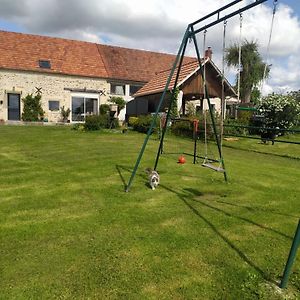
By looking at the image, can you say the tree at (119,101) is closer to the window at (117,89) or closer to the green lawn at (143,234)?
the window at (117,89)

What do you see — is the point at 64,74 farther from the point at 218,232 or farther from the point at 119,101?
the point at 218,232

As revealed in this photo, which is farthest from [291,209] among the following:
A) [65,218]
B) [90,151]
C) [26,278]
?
[90,151]

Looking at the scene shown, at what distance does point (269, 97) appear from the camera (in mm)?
19359

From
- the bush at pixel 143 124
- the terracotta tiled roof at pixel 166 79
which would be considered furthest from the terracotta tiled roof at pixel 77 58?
the bush at pixel 143 124

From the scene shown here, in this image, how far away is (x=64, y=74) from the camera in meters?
28.5

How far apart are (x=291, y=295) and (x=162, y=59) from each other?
33672mm

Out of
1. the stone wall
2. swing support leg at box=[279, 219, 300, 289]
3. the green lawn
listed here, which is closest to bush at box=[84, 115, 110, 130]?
the stone wall

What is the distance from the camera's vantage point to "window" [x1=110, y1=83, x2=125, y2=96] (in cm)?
3080

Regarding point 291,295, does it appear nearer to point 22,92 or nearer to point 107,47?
point 22,92

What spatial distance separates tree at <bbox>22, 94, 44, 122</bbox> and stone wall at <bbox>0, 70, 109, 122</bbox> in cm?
50

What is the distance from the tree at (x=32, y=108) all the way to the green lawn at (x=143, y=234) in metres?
19.1

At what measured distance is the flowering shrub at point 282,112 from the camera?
60.3 ft

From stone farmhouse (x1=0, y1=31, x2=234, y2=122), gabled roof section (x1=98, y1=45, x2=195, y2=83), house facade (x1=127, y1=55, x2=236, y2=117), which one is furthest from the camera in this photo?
gabled roof section (x1=98, y1=45, x2=195, y2=83)

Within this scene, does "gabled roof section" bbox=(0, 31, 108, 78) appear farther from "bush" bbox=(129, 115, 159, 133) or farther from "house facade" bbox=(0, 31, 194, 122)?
"bush" bbox=(129, 115, 159, 133)
